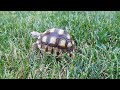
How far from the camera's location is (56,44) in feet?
5.97

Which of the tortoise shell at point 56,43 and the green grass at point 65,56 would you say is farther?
the tortoise shell at point 56,43

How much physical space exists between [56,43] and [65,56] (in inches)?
3.3

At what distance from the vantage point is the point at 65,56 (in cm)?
180

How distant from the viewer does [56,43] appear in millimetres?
1823

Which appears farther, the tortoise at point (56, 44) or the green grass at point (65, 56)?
the tortoise at point (56, 44)

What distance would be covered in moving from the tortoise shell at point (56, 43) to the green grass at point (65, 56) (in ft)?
0.13

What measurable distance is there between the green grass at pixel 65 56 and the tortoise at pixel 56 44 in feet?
0.12

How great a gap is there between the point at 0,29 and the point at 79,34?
532mm

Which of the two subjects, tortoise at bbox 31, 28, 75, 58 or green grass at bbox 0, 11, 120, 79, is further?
tortoise at bbox 31, 28, 75, 58

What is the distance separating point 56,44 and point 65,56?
0.08m

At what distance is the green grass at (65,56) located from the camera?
65.0 inches

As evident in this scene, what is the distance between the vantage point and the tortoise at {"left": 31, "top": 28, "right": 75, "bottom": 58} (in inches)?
71.4

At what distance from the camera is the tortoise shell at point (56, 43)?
5.95 ft
